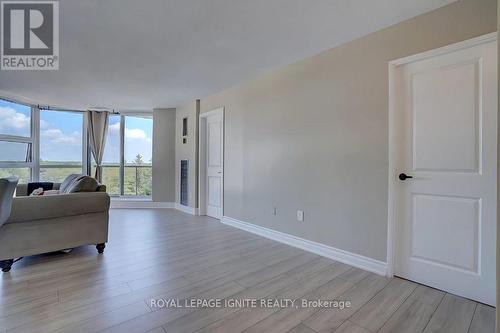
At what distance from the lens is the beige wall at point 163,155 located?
5.94 meters

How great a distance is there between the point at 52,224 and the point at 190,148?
3082 millimetres

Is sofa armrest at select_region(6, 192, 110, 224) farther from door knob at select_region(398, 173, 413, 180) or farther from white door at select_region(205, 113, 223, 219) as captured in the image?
door knob at select_region(398, 173, 413, 180)

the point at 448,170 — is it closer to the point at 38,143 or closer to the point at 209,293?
the point at 209,293

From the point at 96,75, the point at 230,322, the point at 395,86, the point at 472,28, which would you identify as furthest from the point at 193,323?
the point at 96,75

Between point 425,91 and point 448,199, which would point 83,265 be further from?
point 425,91

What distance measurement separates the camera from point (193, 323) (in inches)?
62.6

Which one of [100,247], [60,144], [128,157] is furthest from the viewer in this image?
[128,157]

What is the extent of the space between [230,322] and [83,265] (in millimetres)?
1821

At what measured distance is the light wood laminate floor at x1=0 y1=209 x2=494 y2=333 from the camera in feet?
5.18

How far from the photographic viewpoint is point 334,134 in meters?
2.74

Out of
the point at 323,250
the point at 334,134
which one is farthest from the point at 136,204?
the point at 334,134

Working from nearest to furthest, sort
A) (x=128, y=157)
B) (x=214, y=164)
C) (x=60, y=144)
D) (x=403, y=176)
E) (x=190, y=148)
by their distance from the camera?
(x=403, y=176) < (x=214, y=164) < (x=190, y=148) < (x=60, y=144) < (x=128, y=157)

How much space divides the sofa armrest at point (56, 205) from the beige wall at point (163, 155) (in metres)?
2.99

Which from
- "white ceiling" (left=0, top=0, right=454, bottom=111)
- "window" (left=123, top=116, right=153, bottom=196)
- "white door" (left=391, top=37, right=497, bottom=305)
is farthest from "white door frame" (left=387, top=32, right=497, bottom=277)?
"window" (left=123, top=116, right=153, bottom=196)
